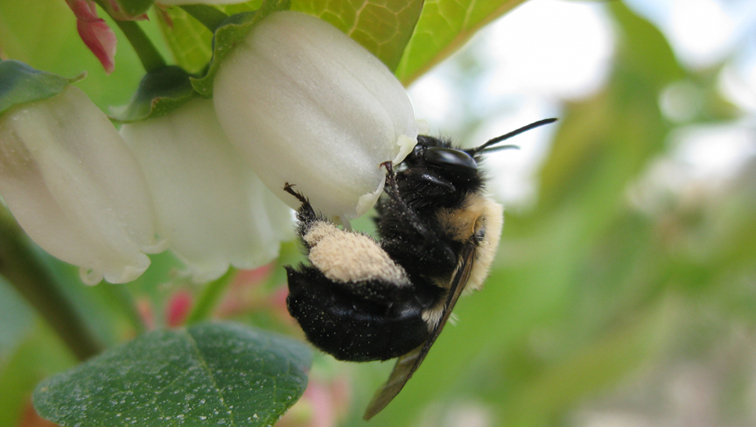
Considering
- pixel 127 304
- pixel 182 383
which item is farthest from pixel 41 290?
pixel 182 383

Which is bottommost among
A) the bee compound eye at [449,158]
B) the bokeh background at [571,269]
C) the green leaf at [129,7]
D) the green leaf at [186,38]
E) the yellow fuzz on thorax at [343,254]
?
the bokeh background at [571,269]

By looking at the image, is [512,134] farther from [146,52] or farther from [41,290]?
[41,290]

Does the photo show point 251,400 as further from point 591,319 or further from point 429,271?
point 591,319

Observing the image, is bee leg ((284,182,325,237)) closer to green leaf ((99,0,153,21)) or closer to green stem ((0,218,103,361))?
green leaf ((99,0,153,21))

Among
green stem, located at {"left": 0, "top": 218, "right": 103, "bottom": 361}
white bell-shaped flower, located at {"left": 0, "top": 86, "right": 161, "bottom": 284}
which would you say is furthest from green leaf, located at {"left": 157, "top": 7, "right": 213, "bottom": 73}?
green stem, located at {"left": 0, "top": 218, "right": 103, "bottom": 361}

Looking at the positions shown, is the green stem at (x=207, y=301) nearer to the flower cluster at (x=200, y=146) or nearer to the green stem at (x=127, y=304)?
the green stem at (x=127, y=304)

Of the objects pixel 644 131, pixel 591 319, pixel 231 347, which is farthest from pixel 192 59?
pixel 591 319

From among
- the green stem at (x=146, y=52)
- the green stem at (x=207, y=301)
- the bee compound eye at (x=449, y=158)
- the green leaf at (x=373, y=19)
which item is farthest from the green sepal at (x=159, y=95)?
the green stem at (x=207, y=301)
